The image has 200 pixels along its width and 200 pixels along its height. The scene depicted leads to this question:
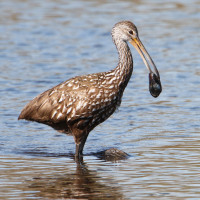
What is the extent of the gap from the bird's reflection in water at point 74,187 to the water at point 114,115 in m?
0.01

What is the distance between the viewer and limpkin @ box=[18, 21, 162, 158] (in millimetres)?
9578

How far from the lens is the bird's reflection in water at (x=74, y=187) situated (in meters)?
8.15

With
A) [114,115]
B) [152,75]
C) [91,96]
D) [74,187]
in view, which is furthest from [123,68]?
[114,115]

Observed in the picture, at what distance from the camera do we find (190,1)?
24.3 meters

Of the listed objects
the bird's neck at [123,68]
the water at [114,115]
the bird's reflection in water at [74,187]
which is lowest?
the bird's reflection in water at [74,187]

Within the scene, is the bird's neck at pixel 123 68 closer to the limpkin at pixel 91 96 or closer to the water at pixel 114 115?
the limpkin at pixel 91 96

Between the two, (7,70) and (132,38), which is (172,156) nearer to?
(132,38)

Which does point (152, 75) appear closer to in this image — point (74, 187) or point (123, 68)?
point (123, 68)

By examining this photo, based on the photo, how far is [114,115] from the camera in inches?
495

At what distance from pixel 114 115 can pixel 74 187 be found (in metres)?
4.13

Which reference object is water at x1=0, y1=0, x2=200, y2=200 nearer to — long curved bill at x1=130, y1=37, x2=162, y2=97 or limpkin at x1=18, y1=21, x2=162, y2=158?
limpkin at x1=18, y1=21, x2=162, y2=158

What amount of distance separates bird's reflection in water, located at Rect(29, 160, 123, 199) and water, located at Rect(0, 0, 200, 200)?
1 centimetres

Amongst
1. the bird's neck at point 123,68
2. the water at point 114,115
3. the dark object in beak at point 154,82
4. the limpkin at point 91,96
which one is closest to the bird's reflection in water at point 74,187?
the water at point 114,115

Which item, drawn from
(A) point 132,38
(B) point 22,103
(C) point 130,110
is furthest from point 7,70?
(A) point 132,38
